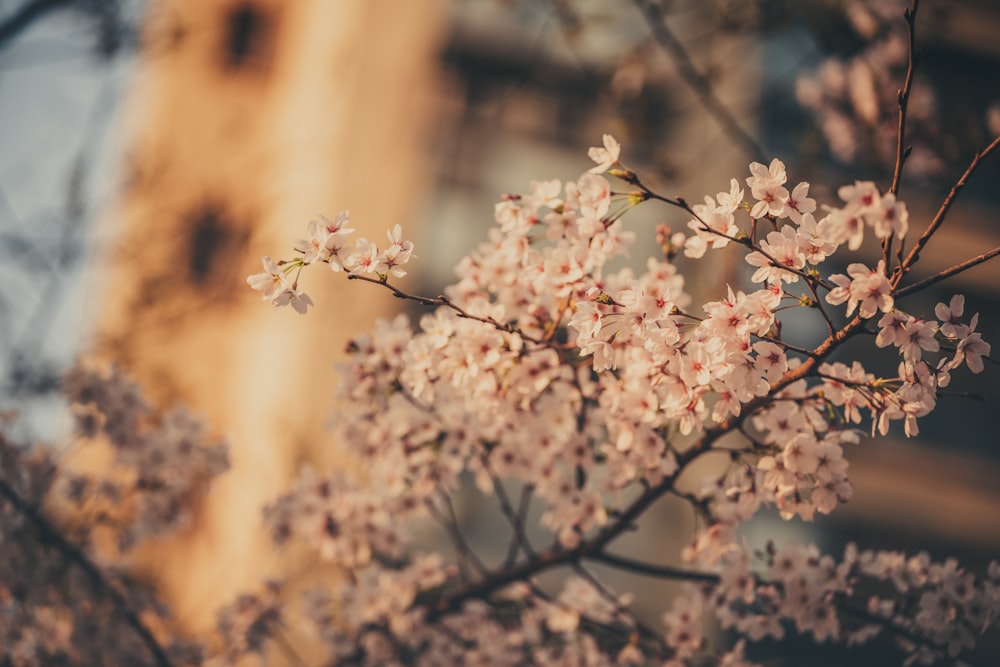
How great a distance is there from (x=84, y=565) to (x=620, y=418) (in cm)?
232

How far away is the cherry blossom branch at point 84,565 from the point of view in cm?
313

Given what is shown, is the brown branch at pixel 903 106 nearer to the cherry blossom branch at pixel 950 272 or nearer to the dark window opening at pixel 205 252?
the cherry blossom branch at pixel 950 272

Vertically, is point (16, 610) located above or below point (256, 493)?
below

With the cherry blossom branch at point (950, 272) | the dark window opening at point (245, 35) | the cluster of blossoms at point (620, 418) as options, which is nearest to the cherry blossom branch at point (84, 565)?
the cluster of blossoms at point (620, 418)

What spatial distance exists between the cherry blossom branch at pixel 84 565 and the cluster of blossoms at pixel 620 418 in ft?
2.28

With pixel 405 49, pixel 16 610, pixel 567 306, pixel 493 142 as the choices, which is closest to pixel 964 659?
pixel 567 306

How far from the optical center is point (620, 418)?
8.39ft

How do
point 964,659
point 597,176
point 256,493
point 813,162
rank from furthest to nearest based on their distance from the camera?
1. point 256,493
2. point 813,162
3. point 964,659
4. point 597,176

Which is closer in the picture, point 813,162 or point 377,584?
point 377,584

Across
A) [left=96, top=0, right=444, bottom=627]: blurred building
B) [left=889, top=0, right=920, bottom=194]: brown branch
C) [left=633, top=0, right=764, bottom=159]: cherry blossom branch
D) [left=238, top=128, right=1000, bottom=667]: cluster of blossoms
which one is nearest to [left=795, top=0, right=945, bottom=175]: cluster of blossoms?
[left=633, top=0, right=764, bottom=159]: cherry blossom branch

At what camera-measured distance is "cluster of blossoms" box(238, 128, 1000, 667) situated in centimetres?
196

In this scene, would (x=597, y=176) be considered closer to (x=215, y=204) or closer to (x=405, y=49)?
(x=215, y=204)

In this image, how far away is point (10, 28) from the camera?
12.7 feet

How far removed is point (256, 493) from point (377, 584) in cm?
641
